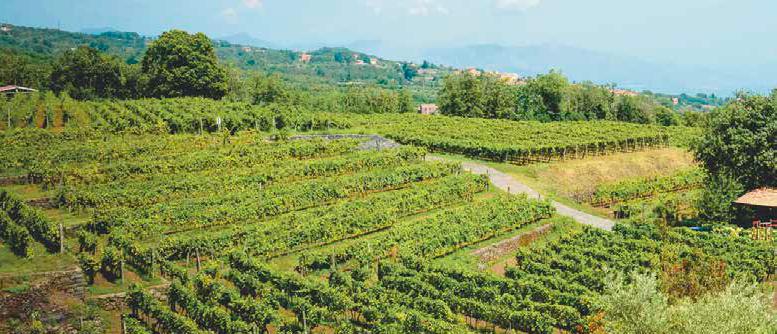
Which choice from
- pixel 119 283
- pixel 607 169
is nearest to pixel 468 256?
pixel 119 283

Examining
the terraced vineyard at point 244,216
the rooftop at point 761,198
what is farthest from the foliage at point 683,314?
the rooftop at point 761,198

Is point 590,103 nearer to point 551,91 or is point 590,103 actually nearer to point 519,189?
point 551,91

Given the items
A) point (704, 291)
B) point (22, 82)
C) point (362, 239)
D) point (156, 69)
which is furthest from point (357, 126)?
point (22, 82)

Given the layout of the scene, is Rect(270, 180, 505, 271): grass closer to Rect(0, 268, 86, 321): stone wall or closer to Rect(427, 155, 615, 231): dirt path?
Rect(427, 155, 615, 231): dirt path

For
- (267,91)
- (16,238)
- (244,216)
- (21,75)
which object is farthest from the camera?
(21,75)

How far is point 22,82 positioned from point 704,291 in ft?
341

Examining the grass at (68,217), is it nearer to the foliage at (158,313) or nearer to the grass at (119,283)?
the grass at (119,283)

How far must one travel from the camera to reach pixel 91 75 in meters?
83.1

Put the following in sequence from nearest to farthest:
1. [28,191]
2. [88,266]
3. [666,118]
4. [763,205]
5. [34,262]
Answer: [34,262] < [88,266] < [763,205] < [28,191] < [666,118]

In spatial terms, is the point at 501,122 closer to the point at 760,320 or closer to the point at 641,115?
the point at 641,115

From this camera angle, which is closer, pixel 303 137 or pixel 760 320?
pixel 760 320

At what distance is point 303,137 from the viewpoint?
196ft

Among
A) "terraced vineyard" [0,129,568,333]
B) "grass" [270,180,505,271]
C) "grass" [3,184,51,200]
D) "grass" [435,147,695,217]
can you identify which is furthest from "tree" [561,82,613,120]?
"grass" [3,184,51,200]

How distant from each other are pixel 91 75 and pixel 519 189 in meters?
62.8
